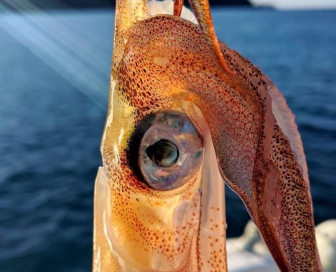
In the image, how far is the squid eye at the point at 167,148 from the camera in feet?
2.67

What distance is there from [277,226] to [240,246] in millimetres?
2659

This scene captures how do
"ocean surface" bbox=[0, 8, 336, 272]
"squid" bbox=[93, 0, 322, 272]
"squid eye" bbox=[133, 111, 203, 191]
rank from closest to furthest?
"squid" bbox=[93, 0, 322, 272] < "squid eye" bbox=[133, 111, 203, 191] < "ocean surface" bbox=[0, 8, 336, 272]

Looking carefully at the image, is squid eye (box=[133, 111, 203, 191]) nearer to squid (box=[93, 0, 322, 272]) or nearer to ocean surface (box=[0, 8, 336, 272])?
squid (box=[93, 0, 322, 272])

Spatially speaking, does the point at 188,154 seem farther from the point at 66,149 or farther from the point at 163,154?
the point at 66,149

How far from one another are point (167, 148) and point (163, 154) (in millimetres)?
14

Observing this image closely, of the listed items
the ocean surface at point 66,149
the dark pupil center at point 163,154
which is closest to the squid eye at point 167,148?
the dark pupil center at point 163,154

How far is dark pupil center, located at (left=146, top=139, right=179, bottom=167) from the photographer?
2.69ft

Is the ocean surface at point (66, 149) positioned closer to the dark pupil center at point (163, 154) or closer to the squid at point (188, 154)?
the squid at point (188, 154)

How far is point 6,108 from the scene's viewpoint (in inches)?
491

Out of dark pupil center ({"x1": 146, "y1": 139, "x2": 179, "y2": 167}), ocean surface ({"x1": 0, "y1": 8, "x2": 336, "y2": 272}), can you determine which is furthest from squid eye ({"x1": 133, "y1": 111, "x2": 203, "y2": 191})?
ocean surface ({"x1": 0, "y1": 8, "x2": 336, "y2": 272})

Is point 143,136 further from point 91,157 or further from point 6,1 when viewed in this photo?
point 6,1

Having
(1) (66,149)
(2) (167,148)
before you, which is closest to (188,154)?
(2) (167,148)

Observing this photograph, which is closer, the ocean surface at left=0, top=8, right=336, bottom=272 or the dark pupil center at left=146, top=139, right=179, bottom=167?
the dark pupil center at left=146, top=139, right=179, bottom=167

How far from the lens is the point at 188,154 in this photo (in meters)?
0.84
